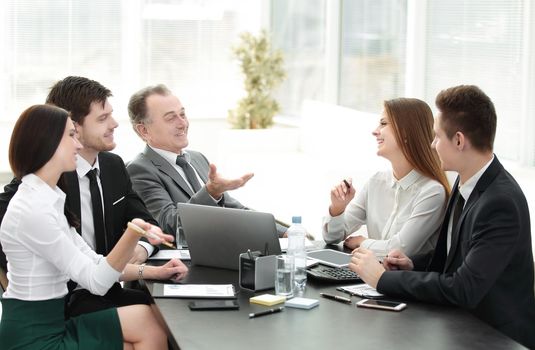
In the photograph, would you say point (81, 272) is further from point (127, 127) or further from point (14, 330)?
point (127, 127)

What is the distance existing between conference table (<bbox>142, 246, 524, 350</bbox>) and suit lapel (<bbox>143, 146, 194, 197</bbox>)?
133 centimetres

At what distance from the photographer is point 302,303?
107 inches

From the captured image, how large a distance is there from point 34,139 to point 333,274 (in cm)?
116

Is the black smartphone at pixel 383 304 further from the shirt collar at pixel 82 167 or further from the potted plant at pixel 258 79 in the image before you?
the potted plant at pixel 258 79

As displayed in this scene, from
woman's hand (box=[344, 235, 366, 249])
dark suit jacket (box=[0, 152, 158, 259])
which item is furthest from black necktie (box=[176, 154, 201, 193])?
woman's hand (box=[344, 235, 366, 249])

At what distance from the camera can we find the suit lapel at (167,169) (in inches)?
161

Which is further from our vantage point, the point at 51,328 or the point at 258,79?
the point at 258,79

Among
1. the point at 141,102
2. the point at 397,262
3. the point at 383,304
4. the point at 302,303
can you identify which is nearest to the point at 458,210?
the point at 397,262

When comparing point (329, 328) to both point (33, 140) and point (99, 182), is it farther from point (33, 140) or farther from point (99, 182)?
point (99, 182)

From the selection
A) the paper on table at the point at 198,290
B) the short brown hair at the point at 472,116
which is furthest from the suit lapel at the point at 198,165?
the short brown hair at the point at 472,116

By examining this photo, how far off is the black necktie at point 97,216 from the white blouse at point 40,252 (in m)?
0.60

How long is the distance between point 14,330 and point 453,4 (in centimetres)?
434

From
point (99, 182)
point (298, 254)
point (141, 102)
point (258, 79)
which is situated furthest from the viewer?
point (258, 79)

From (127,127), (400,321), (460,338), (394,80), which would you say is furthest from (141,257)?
(127,127)
